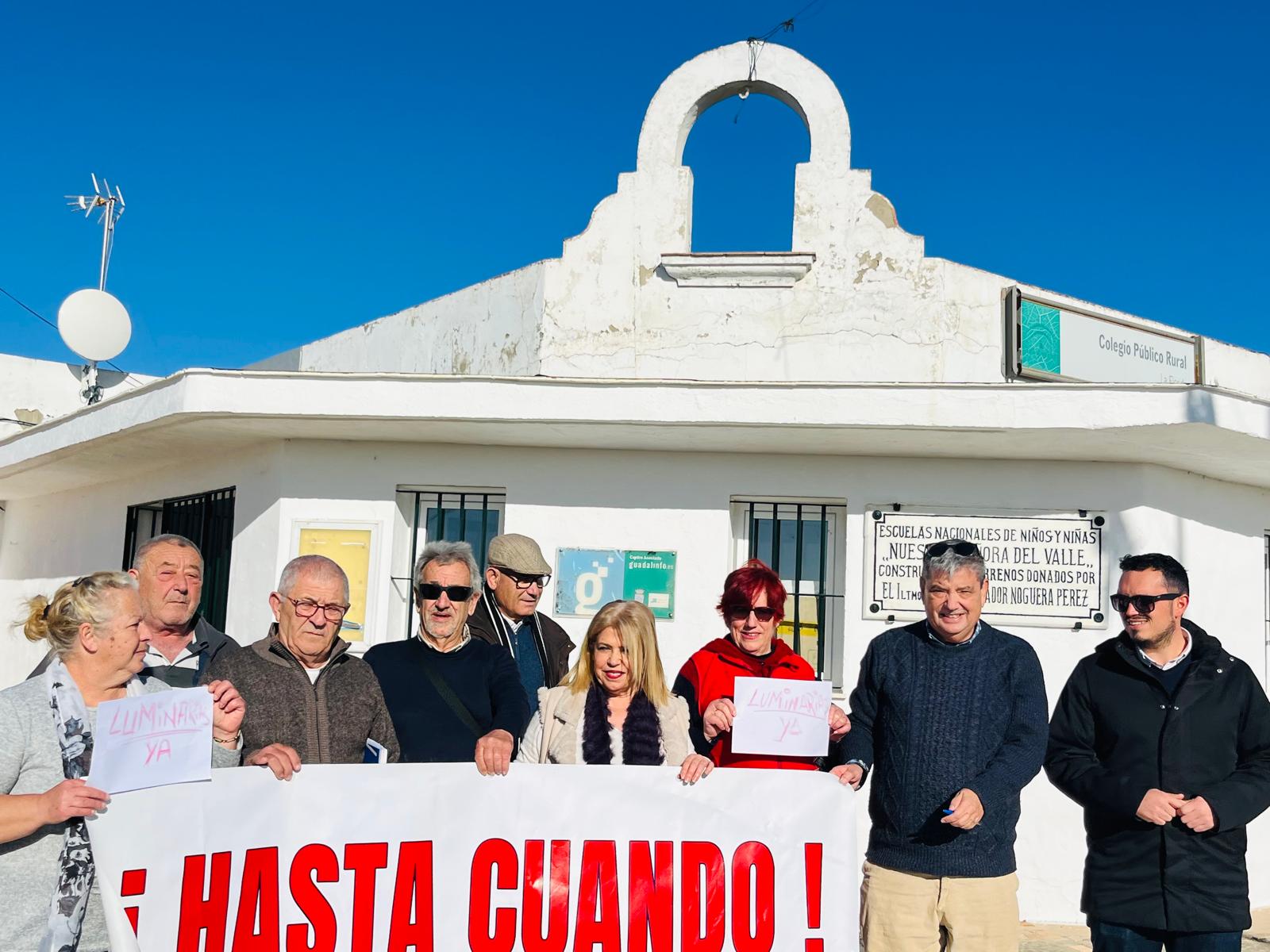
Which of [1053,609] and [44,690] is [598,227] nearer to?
[1053,609]

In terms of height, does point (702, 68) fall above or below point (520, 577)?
above

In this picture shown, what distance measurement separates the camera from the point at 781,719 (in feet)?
11.8

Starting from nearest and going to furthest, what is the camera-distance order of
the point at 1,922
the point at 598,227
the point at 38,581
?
1. the point at 1,922
2. the point at 598,227
3. the point at 38,581

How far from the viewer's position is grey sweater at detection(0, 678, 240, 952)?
2918mm

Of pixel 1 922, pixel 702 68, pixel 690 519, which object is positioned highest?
pixel 702 68

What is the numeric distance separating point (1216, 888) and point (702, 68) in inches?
255

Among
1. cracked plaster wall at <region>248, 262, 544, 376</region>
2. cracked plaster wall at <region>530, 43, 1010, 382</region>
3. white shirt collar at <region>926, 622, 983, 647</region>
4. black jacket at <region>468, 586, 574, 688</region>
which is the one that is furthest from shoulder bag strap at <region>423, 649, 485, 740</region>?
cracked plaster wall at <region>248, 262, 544, 376</region>

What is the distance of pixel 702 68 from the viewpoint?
8.26 m

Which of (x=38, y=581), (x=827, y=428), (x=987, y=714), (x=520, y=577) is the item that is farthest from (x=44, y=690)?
(x=38, y=581)

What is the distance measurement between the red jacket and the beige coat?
10cm

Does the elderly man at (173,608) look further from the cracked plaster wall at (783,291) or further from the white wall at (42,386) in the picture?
the white wall at (42,386)

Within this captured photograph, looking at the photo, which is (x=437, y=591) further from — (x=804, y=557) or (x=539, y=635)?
(x=804, y=557)

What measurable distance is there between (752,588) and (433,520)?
4250 mm

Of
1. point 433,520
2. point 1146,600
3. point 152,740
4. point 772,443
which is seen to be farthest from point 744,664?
point 433,520
